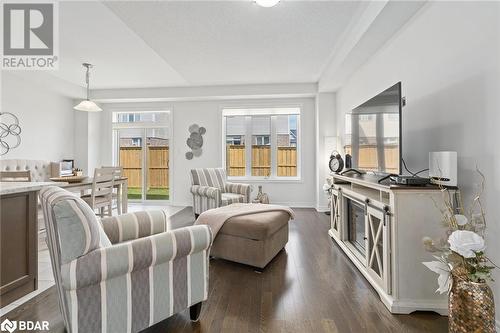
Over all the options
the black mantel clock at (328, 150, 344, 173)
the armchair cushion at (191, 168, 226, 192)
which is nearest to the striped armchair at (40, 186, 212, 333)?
the black mantel clock at (328, 150, 344, 173)

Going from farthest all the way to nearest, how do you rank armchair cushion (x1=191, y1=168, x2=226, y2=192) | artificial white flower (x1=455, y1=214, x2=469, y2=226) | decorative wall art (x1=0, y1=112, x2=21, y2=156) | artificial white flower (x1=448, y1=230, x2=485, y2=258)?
armchair cushion (x1=191, y1=168, x2=226, y2=192)
decorative wall art (x1=0, y1=112, x2=21, y2=156)
artificial white flower (x1=455, y1=214, x2=469, y2=226)
artificial white flower (x1=448, y1=230, x2=485, y2=258)

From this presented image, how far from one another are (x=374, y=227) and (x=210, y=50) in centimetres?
313

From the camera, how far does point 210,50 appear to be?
142 inches

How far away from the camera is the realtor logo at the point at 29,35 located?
8.79ft

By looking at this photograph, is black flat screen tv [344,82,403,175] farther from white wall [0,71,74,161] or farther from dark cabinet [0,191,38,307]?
white wall [0,71,74,161]

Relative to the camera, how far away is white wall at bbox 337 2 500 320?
1559mm

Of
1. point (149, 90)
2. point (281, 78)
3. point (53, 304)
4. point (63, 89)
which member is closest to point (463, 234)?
point (53, 304)

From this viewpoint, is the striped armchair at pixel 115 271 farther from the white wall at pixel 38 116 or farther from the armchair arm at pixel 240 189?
the white wall at pixel 38 116

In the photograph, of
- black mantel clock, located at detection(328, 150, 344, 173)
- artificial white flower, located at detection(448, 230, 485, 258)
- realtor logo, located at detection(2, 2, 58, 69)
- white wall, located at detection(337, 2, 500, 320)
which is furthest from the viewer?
black mantel clock, located at detection(328, 150, 344, 173)

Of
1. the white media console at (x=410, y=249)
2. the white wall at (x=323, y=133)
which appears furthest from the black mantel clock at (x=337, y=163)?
the white media console at (x=410, y=249)

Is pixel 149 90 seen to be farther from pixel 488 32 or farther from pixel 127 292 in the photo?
pixel 488 32

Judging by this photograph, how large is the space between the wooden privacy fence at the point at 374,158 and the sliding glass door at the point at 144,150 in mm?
4582

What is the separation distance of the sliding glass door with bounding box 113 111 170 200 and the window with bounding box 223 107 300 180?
1.59m

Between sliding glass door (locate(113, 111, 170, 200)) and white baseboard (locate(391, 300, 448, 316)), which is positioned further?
sliding glass door (locate(113, 111, 170, 200))
